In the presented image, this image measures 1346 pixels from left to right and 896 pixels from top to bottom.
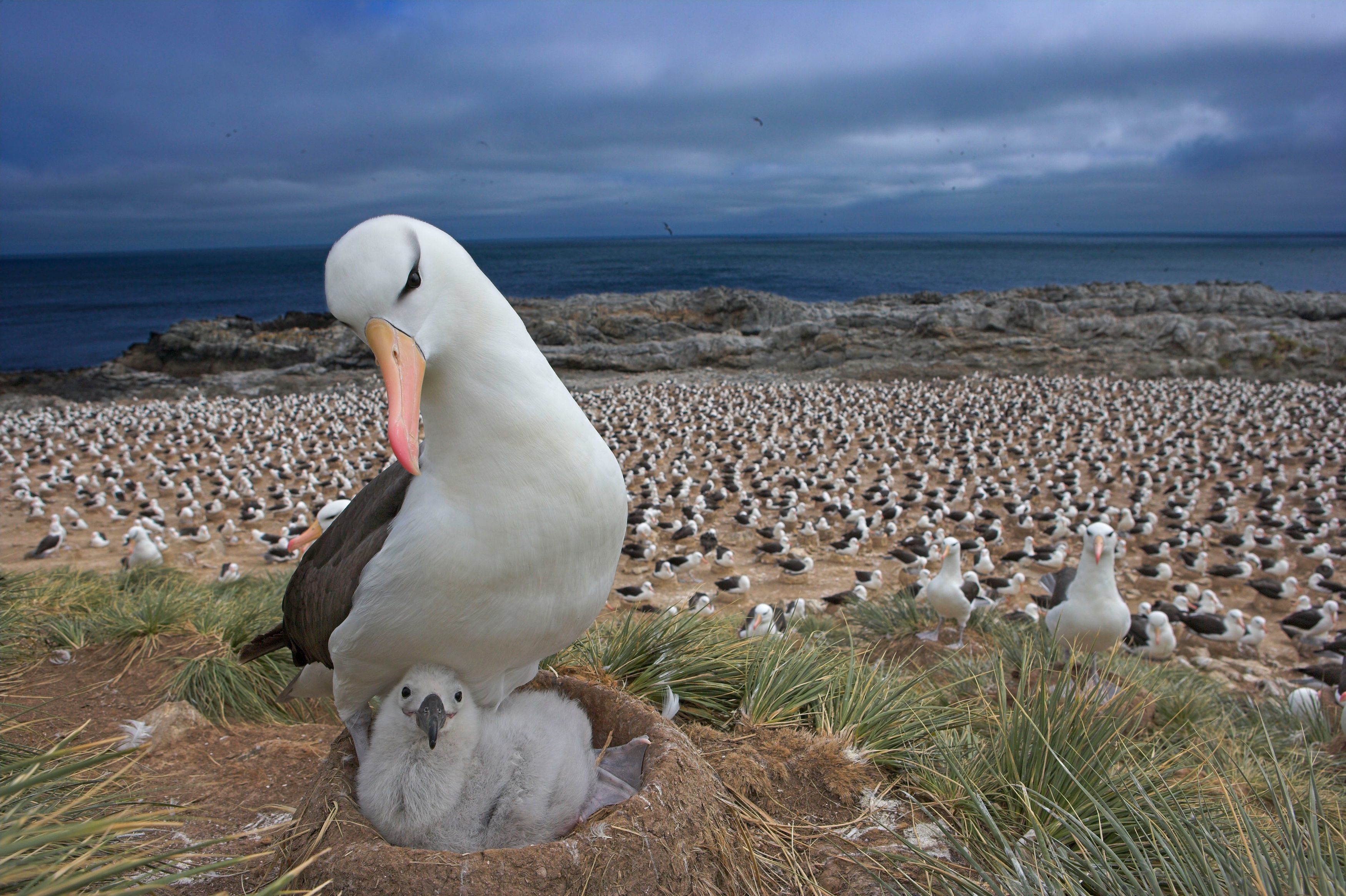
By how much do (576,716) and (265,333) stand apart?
4661cm

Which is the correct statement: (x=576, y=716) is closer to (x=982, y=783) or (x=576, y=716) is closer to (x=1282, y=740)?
(x=982, y=783)

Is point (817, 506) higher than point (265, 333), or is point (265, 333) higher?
point (265, 333)

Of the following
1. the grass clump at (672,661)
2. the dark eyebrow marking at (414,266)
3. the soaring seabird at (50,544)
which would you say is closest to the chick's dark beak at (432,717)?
the grass clump at (672,661)

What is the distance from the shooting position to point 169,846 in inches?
109

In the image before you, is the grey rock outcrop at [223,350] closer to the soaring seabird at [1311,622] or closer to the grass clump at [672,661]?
the soaring seabird at [1311,622]

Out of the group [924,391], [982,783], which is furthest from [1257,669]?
[924,391]

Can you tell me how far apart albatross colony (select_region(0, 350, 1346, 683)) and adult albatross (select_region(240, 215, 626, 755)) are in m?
4.39

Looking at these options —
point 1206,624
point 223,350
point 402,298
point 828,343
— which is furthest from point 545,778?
point 223,350

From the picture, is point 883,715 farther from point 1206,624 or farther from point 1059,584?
point 1206,624

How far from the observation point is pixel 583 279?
361 ft

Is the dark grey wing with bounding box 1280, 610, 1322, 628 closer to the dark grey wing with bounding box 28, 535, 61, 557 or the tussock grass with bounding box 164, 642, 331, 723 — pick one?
the tussock grass with bounding box 164, 642, 331, 723

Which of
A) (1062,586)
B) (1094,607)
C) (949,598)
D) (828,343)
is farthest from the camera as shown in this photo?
(828,343)

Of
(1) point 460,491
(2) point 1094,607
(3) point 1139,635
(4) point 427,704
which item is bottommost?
(3) point 1139,635

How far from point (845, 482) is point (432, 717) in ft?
51.6
